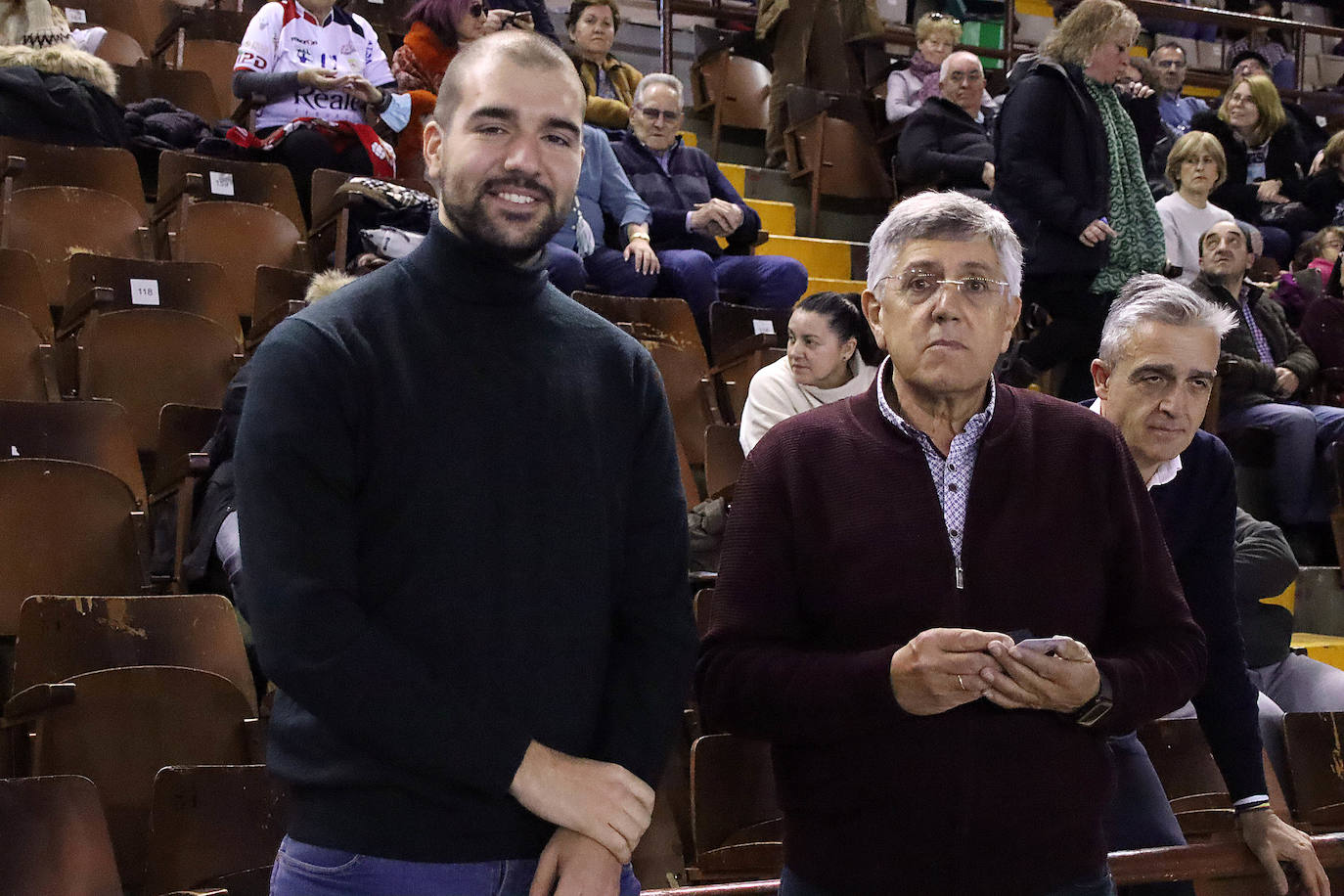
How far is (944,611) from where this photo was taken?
132cm

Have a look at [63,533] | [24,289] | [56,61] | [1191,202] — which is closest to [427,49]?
[56,61]

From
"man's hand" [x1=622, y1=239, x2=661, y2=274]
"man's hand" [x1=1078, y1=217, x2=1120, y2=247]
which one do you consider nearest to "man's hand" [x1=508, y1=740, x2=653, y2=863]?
"man's hand" [x1=1078, y1=217, x2=1120, y2=247]

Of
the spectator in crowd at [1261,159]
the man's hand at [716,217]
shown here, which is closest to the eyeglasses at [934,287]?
the man's hand at [716,217]

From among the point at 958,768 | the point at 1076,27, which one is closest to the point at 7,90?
the point at 1076,27

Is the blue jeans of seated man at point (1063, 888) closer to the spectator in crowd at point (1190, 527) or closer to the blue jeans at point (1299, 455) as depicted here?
the spectator in crowd at point (1190, 527)

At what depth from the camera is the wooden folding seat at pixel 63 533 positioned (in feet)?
7.98

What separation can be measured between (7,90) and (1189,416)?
3.75 meters

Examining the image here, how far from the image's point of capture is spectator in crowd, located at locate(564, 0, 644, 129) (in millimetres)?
4895

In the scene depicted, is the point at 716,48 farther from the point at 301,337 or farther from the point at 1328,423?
the point at 301,337

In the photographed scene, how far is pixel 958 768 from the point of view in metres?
1.29

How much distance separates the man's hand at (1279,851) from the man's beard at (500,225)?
3.59ft

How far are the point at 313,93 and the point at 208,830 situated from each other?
3.17 metres

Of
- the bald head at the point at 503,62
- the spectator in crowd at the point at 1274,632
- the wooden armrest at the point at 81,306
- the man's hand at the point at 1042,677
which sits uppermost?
the bald head at the point at 503,62

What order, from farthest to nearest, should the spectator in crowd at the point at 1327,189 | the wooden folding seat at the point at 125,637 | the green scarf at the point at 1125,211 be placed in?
1. the spectator in crowd at the point at 1327,189
2. the green scarf at the point at 1125,211
3. the wooden folding seat at the point at 125,637
